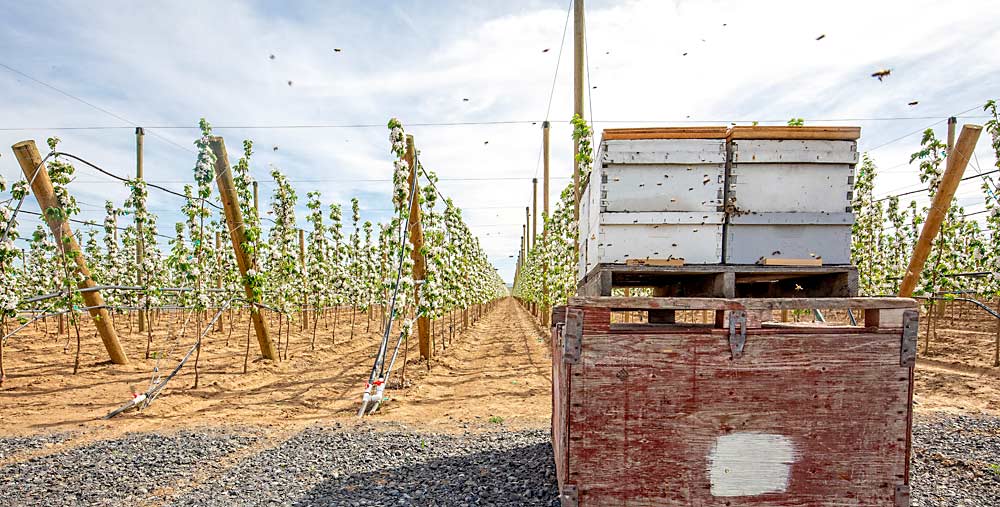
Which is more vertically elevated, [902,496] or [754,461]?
[754,461]

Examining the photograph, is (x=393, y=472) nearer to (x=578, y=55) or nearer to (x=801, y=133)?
(x=801, y=133)

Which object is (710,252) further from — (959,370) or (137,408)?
(959,370)

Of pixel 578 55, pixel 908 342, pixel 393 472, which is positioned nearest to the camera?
pixel 908 342

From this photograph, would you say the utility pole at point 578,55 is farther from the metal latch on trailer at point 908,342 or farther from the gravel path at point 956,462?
the metal latch on trailer at point 908,342

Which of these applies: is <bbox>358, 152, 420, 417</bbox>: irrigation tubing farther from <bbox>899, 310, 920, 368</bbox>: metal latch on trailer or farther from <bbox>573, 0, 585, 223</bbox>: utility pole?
<bbox>899, 310, 920, 368</bbox>: metal latch on trailer

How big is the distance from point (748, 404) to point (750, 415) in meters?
0.07

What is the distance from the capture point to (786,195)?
330 centimetres

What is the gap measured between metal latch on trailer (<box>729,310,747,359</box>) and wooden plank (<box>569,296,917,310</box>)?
0.04 meters

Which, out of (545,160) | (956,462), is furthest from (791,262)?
(545,160)

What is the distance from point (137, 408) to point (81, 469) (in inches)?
133

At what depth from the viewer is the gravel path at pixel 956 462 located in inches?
156

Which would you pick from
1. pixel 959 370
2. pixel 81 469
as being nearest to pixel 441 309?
pixel 81 469

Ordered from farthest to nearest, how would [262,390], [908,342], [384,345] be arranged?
[262,390] < [384,345] < [908,342]

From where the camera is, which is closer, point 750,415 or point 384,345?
point 750,415
